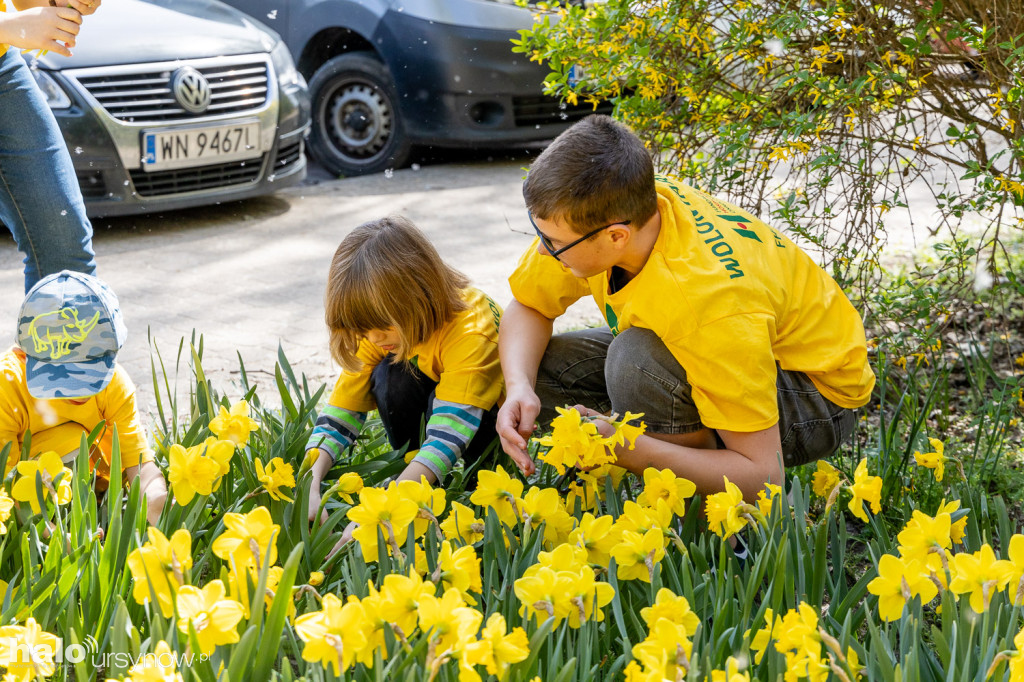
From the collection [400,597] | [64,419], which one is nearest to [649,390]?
[400,597]

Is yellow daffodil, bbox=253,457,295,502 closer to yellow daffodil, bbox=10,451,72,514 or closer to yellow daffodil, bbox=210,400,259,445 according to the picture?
yellow daffodil, bbox=210,400,259,445

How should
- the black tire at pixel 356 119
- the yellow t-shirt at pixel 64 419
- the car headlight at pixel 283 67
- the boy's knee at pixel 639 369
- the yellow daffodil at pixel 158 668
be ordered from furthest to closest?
the black tire at pixel 356 119 → the car headlight at pixel 283 67 → the yellow t-shirt at pixel 64 419 → the boy's knee at pixel 639 369 → the yellow daffodil at pixel 158 668

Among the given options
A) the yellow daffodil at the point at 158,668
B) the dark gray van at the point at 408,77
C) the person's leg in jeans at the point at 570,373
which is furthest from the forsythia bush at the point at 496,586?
the dark gray van at the point at 408,77

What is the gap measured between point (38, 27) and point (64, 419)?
0.89 metres

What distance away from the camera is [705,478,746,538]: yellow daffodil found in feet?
5.36

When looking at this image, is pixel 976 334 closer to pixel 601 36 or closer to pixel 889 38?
pixel 889 38

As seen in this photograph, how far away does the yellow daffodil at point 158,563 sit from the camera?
1.33 metres

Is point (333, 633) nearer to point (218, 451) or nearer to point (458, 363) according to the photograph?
point (218, 451)

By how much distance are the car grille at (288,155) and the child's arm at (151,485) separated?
339cm

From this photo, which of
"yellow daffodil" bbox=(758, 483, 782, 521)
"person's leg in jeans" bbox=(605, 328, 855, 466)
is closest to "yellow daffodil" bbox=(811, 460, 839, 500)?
"person's leg in jeans" bbox=(605, 328, 855, 466)

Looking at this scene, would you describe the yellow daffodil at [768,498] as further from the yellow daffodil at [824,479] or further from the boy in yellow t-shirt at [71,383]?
the boy in yellow t-shirt at [71,383]

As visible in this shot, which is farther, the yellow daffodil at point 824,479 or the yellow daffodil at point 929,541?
the yellow daffodil at point 824,479

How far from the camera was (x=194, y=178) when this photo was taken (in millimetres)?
4984

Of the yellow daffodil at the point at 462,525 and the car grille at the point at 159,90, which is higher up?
the car grille at the point at 159,90
